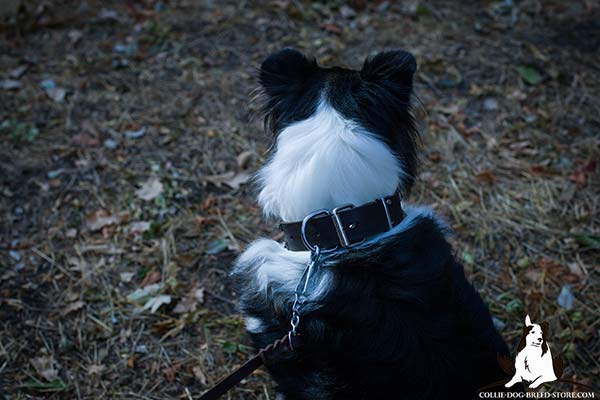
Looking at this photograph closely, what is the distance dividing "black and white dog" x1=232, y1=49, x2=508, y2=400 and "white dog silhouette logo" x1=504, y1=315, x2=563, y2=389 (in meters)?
0.12

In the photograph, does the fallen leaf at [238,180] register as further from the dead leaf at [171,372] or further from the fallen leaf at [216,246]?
the dead leaf at [171,372]

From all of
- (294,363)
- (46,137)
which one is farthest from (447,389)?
(46,137)

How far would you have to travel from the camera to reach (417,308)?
212 cm

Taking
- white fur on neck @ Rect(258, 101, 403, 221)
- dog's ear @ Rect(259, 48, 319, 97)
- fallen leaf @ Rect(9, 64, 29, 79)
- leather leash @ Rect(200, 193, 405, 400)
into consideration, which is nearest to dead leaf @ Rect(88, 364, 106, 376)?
leather leash @ Rect(200, 193, 405, 400)

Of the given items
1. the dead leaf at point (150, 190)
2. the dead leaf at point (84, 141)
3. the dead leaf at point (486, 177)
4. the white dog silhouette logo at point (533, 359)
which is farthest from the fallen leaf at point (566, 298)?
the dead leaf at point (84, 141)

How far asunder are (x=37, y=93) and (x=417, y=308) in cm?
430

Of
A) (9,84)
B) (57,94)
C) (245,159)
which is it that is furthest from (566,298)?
(9,84)

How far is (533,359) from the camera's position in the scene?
8.01ft

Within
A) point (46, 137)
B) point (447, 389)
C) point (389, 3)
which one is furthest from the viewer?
point (389, 3)

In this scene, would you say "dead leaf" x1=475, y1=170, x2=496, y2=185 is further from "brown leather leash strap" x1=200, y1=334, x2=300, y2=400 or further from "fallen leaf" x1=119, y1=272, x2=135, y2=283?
"fallen leaf" x1=119, y1=272, x2=135, y2=283

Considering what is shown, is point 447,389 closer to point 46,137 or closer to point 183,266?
point 183,266

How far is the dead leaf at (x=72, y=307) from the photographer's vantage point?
11.0 ft

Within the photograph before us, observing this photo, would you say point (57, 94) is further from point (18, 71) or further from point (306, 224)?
point (306, 224)

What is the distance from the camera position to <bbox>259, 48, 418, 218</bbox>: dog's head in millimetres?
2201
